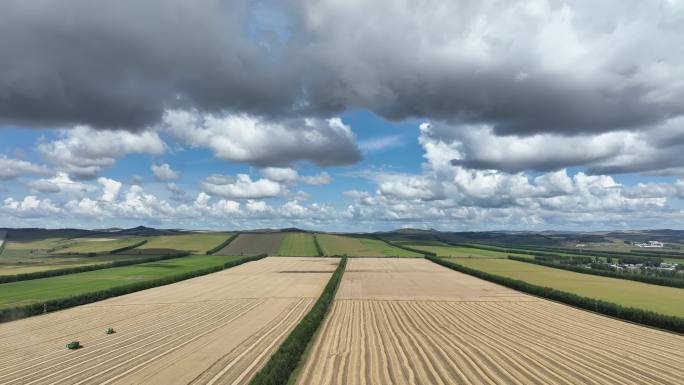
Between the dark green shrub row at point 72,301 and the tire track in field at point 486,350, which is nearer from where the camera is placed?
the tire track in field at point 486,350

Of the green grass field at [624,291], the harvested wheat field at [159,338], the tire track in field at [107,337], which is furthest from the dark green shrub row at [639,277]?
the tire track in field at [107,337]

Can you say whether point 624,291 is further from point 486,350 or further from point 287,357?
point 287,357

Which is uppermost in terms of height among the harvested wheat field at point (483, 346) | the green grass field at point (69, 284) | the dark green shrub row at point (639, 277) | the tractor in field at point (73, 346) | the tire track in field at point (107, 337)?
the dark green shrub row at point (639, 277)

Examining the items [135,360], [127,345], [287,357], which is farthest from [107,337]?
[287,357]

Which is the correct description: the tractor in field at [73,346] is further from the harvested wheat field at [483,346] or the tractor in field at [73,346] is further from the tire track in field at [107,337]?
the harvested wheat field at [483,346]

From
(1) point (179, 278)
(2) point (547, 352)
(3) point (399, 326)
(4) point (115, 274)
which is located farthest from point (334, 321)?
(4) point (115, 274)

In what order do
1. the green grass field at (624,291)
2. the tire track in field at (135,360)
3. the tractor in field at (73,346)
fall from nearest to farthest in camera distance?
the tire track in field at (135,360), the tractor in field at (73,346), the green grass field at (624,291)

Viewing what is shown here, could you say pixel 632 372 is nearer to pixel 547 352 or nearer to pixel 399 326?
pixel 547 352

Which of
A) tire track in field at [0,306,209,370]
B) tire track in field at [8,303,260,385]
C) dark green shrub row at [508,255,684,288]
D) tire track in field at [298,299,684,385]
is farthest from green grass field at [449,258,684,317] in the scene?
tire track in field at [0,306,209,370]
